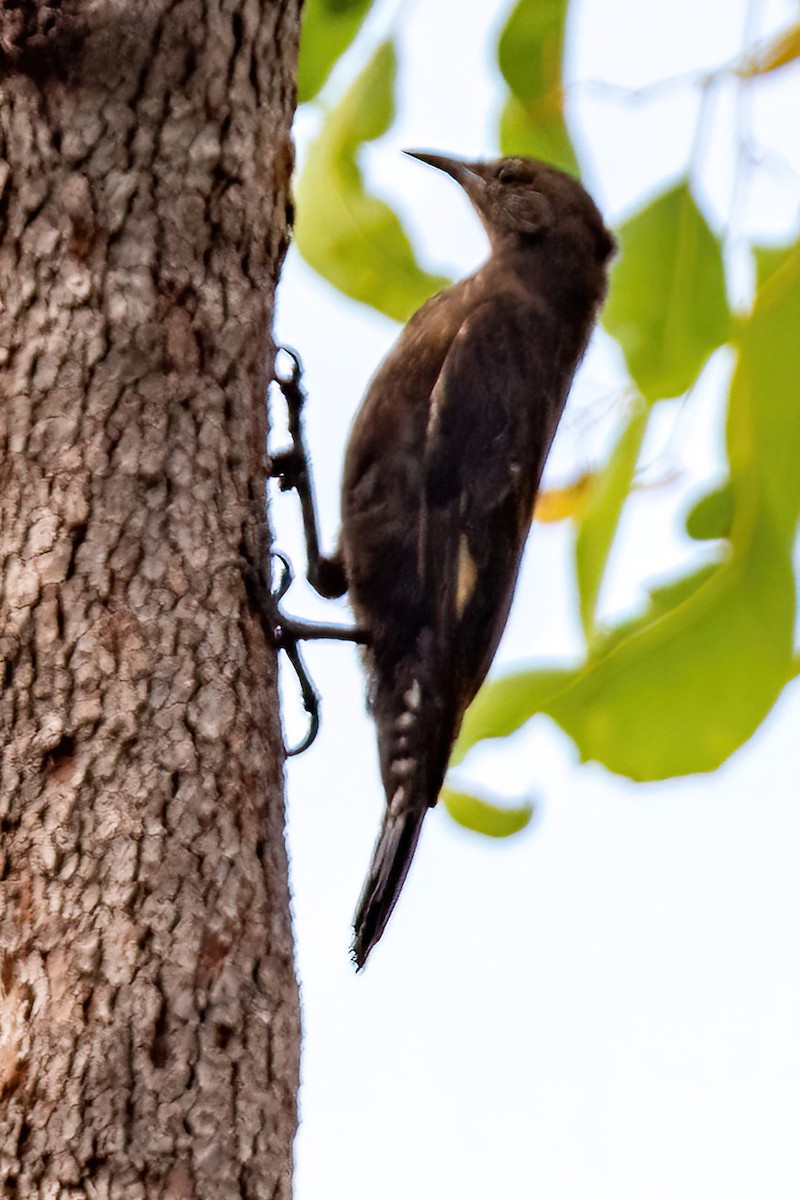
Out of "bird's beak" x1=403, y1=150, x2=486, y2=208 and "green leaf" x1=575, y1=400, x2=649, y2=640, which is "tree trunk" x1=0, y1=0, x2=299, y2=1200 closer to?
"green leaf" x1=575, y1=400, x2=649, y2=640

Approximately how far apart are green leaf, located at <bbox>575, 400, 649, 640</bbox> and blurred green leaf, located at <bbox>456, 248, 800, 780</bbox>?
0.22 metres

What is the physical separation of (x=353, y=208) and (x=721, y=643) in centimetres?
128

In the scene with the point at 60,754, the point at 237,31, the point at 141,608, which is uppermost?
the point at 237,31

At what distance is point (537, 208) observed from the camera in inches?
156

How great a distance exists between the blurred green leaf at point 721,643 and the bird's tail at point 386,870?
45 cm

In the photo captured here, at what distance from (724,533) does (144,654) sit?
1499 millimetres

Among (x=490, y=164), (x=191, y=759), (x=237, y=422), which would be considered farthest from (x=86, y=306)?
(x=490, y=164)

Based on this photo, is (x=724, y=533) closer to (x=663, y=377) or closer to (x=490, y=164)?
(x=663, y=377)

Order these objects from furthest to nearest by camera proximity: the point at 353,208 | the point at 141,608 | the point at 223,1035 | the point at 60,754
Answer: the point at 353,208
the point at 141,608
the point at 60,754
the point at 223,1035

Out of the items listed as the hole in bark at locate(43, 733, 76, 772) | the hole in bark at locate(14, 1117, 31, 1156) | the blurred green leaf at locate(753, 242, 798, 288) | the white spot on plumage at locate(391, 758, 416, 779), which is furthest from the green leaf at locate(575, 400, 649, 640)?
the hole in bark at locate(14, 1117, 31, 1156)

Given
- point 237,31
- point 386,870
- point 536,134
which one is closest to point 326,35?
point 536,134

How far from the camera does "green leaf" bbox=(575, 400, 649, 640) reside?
11.0 ft

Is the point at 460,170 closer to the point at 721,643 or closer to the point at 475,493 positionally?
the point at 475,493

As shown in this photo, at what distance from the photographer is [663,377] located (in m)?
3.49
